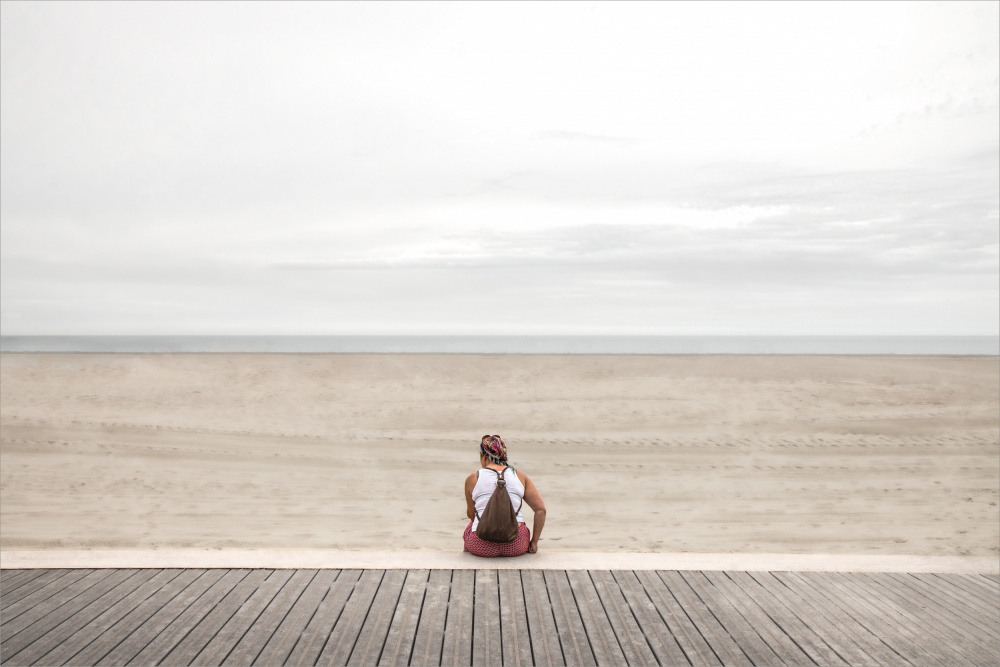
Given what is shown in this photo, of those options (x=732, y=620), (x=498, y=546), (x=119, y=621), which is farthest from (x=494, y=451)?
(x=119, y=621)

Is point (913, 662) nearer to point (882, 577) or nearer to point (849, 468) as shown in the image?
point (882, 577)

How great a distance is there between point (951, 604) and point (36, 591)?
6347mm

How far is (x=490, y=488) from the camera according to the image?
573 centimetres

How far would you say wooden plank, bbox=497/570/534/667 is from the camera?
398 centimetres

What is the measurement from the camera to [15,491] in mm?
11633

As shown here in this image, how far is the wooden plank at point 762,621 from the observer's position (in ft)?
13.3

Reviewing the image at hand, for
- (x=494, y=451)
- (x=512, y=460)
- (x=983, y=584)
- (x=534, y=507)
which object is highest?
(x=494, y=451)

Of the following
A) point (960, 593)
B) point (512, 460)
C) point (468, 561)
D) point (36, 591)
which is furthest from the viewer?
point (512, 460)

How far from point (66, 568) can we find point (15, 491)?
7.97m

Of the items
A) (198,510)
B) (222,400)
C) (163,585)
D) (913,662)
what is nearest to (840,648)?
(913,662)

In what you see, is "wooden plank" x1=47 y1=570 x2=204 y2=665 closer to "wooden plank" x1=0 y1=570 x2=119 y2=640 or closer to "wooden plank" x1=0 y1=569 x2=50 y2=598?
"wooden plank" x1=0 y1=570 x2=119 y2=640

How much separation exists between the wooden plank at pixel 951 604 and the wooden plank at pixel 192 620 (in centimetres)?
476

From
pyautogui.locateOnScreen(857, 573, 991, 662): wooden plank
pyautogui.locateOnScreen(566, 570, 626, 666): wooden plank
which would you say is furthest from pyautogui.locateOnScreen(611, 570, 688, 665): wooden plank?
pyautogui.locateOnScreen(857, 573, 991, 662): wooden plank

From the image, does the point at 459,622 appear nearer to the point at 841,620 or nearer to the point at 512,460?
the point at 841,620
